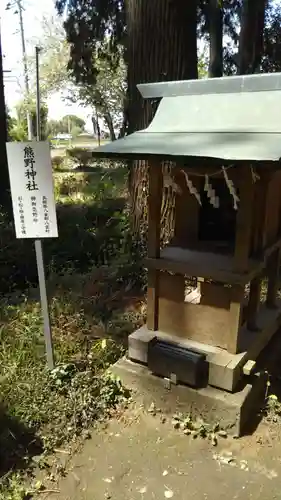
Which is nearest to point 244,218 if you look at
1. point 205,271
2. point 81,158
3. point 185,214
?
point 205,271

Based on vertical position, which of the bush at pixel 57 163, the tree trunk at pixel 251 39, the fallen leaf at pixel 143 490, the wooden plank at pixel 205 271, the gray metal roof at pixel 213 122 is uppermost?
the tree trunk at pixel 251 39

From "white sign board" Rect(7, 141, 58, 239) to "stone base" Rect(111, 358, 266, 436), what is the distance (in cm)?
114

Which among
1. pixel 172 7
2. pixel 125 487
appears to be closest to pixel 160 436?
pixel 125 487

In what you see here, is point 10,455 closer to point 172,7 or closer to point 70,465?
point 70,465

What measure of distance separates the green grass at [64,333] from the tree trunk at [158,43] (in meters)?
1.36

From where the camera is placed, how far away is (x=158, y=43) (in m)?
4.32

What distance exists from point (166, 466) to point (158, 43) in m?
3.94

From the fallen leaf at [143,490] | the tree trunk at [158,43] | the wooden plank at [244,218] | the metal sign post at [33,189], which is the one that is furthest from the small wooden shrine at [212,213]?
the tree trunk at [158,43]

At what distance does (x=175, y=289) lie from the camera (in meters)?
2.82

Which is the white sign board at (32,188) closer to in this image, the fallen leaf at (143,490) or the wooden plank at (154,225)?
the wooden plank at (154,225)

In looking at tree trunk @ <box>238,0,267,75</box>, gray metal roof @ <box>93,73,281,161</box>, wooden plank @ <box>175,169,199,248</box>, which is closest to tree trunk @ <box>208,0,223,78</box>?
tree trunk @ <box>238,0,267,75</box>

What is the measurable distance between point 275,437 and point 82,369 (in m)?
1.41

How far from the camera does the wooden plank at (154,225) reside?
266cm

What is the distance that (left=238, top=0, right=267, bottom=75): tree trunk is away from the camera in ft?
27.3
